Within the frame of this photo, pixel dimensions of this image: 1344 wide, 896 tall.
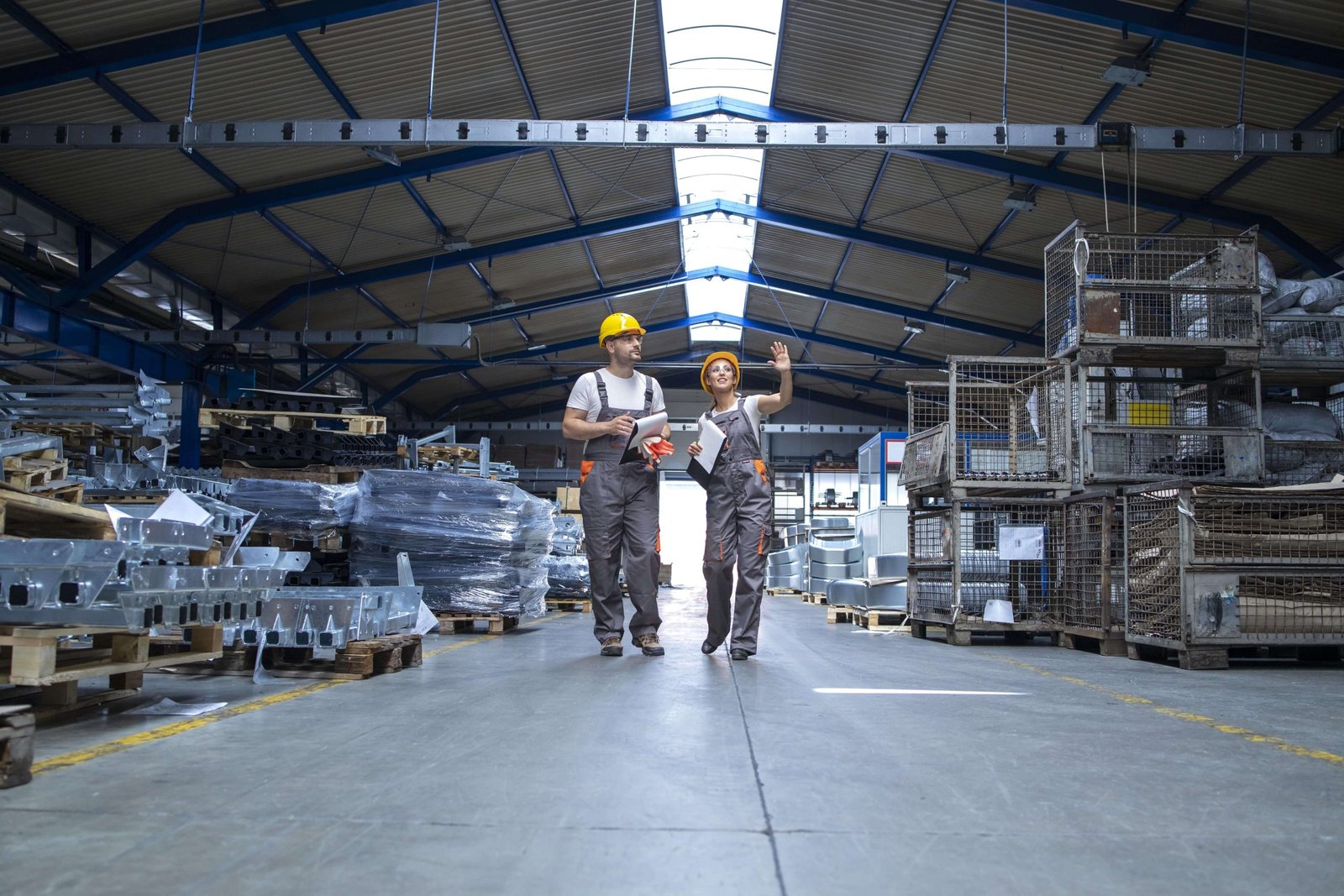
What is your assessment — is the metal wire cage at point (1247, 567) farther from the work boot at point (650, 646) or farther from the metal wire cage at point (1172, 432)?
the work boot at point (650, 646)

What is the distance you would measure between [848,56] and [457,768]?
38.6ft

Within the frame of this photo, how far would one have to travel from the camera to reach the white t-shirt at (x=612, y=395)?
19.3 ft

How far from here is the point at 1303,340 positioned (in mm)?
7902

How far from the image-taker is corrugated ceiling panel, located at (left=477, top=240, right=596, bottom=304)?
19.0 m

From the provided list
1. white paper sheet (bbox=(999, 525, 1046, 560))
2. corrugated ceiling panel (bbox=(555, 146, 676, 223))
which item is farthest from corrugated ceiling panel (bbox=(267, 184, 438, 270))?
white paper sheet (bbox=(999, 525, 1046, 560))

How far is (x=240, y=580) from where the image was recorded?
163 inches

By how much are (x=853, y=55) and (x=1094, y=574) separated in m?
7.80

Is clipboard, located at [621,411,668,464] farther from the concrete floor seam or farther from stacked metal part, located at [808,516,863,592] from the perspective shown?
stacked metal part, located at [808,516,863,592]

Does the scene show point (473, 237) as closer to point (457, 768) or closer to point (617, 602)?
point (617, 602)

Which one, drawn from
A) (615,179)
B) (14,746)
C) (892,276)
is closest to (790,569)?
(892,276)

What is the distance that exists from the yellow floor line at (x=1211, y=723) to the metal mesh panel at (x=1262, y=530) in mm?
1429

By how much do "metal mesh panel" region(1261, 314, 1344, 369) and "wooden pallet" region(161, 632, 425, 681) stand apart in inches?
266

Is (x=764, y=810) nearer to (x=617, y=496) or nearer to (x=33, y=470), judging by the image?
(x=617, y=496)

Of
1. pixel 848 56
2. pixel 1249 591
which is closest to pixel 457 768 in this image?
pixel 1249 591
